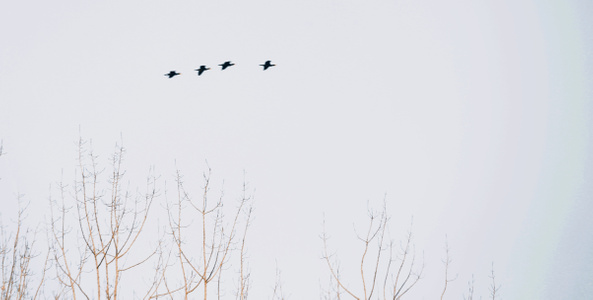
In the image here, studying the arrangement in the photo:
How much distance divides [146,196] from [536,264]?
197m

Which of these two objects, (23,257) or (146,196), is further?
(23,257)

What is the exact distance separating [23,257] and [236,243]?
336 centimetres

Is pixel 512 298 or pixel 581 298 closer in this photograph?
pixel 581 298

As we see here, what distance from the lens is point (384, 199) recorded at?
5.56m

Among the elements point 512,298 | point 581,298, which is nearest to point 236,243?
point 581,298

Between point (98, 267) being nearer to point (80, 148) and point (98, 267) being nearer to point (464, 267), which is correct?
point (80, 148)

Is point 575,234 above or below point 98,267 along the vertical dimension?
above

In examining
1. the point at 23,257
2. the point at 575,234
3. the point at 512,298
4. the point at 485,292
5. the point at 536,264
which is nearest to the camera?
the point at 23,257

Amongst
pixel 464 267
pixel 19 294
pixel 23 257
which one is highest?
pixel 464 267

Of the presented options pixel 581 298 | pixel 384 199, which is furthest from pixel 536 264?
pixel 384 199

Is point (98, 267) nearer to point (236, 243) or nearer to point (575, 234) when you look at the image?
point (236, 243)

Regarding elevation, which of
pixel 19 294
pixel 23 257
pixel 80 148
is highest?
pixel 80 148

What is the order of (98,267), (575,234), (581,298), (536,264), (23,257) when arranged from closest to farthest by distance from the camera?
(98,267)
(23,257)
(581,298)
(536,264)
(575,234)

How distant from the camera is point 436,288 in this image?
174 m
